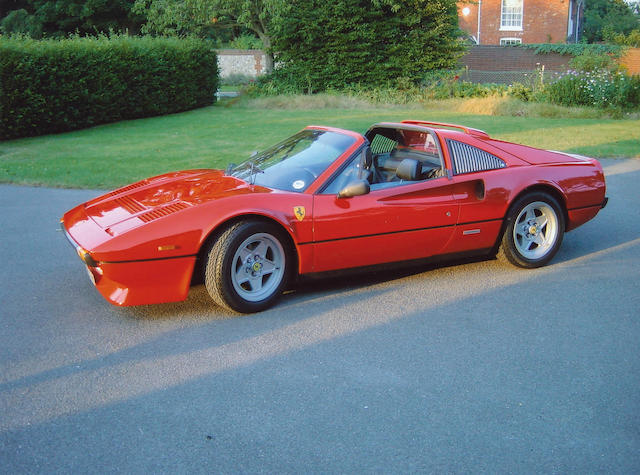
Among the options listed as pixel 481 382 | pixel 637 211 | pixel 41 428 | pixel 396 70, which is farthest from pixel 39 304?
pixel 396 70

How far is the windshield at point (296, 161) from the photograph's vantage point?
17.2ft

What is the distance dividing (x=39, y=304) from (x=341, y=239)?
93.0 inches

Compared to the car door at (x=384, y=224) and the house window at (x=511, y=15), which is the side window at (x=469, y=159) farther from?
the house window at (x=511, y=15)

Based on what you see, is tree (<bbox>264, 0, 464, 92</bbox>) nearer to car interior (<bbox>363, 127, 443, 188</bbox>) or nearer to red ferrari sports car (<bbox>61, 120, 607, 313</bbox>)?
car interior (<bbox>363, 127, 443, 188</bbox>)

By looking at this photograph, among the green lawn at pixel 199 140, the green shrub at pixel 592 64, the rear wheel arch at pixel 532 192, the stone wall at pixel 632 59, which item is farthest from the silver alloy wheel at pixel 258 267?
the stone wall at pixel 632 59

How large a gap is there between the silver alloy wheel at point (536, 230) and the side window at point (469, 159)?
1.66 feet

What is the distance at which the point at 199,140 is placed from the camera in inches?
591

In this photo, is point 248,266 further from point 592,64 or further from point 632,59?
point 632,59

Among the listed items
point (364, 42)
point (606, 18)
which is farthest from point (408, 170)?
point (606, 18)

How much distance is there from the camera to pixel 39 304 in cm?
503

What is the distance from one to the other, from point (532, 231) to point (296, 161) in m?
2.25

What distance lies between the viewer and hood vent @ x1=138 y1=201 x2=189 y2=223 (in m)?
4.69

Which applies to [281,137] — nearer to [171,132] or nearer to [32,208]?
[171,132]

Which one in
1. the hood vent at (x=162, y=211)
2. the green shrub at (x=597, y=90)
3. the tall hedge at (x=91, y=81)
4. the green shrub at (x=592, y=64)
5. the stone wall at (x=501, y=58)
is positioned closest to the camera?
the hood vent at (x=162, y=211)
